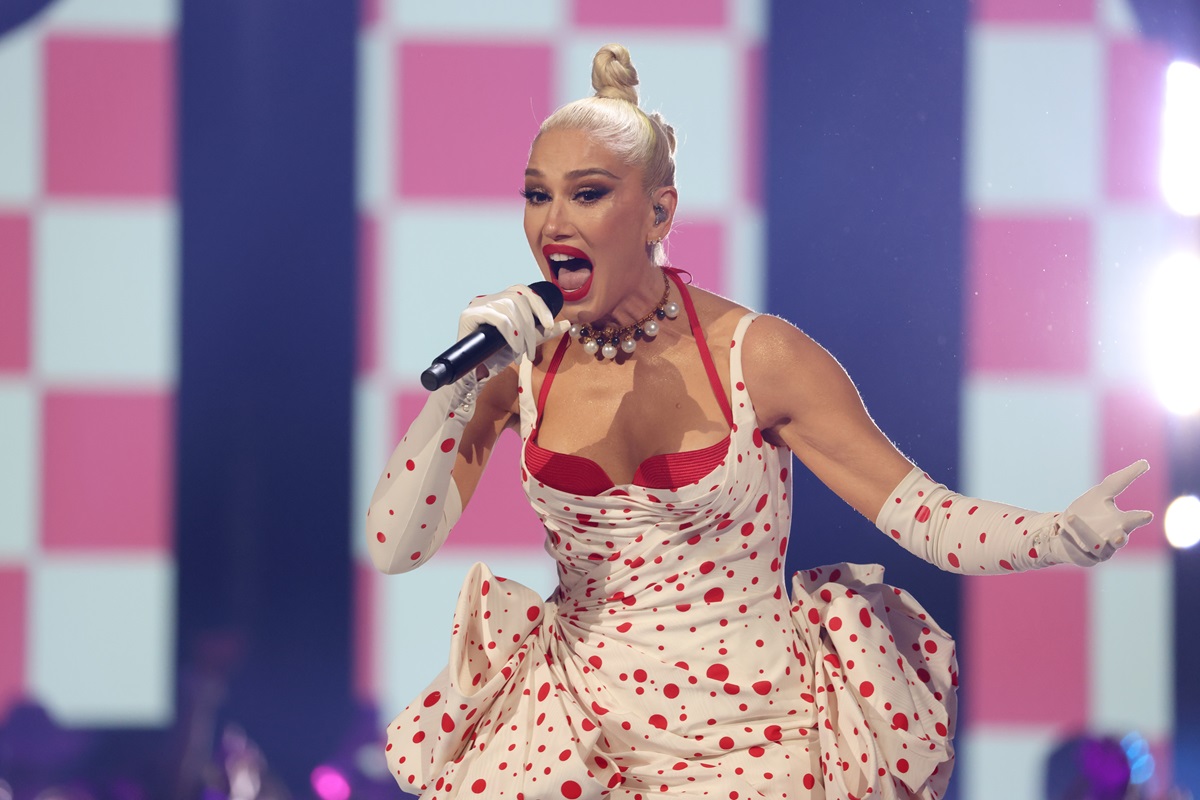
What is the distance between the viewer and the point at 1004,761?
2188 mm

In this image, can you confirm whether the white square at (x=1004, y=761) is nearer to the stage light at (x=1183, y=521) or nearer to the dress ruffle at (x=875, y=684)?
the stage light at (x=1183, y=521)

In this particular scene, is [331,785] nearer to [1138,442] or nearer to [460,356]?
[460,356]

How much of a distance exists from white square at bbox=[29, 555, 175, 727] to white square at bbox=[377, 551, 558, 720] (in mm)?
383

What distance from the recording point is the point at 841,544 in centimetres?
218

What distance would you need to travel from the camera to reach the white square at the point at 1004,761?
2182 millimetres

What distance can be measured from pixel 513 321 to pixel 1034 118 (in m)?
1.28

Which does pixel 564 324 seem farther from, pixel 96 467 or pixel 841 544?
pixel 96 467

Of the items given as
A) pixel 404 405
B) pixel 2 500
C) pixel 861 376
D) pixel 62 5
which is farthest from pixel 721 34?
pixel 2 500

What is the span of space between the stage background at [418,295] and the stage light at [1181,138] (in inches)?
1.1

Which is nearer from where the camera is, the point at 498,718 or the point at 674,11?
the point at 498,718

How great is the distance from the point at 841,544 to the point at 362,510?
83 cm

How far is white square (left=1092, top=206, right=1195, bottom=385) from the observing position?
Answer: 2158 mm

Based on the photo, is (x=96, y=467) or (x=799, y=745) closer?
(x=799, y=745)

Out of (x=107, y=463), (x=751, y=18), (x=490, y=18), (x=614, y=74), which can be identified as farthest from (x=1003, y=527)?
(x=107, y=463)
